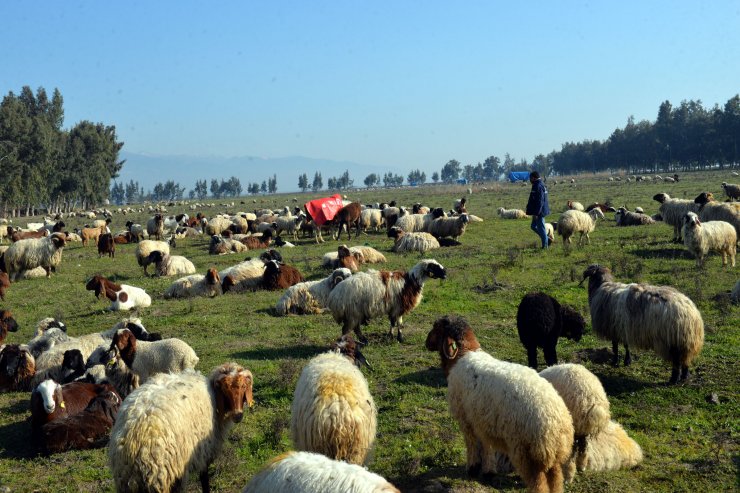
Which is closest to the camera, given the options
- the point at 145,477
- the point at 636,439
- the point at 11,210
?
the point at 145,477

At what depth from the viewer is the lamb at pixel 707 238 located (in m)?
16.4

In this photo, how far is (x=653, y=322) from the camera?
897 cm

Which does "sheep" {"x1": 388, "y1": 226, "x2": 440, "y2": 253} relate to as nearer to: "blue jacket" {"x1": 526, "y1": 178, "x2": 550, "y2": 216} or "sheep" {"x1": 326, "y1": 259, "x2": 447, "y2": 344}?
"blue jacket" {"x1": 526, "y1": 178, "x2": 550, "y2": 216}

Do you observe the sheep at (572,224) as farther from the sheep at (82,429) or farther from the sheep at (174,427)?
the sheep at (174,427)

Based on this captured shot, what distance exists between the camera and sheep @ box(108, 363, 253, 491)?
5.46 metres

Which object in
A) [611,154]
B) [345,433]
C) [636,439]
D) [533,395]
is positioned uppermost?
[611,154]

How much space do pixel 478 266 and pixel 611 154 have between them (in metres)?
110

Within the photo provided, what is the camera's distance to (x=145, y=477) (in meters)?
5.43

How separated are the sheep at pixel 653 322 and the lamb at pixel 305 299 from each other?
686 centimetres

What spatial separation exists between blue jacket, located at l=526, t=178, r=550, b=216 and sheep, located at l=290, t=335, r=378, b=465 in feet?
47.2

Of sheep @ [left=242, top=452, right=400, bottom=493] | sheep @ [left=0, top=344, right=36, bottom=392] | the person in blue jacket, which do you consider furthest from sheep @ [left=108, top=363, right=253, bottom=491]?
the person in blue jacket

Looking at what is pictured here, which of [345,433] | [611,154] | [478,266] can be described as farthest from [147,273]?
[611,154]

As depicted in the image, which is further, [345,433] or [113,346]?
[113,346]

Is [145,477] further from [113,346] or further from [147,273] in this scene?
[147,273]
